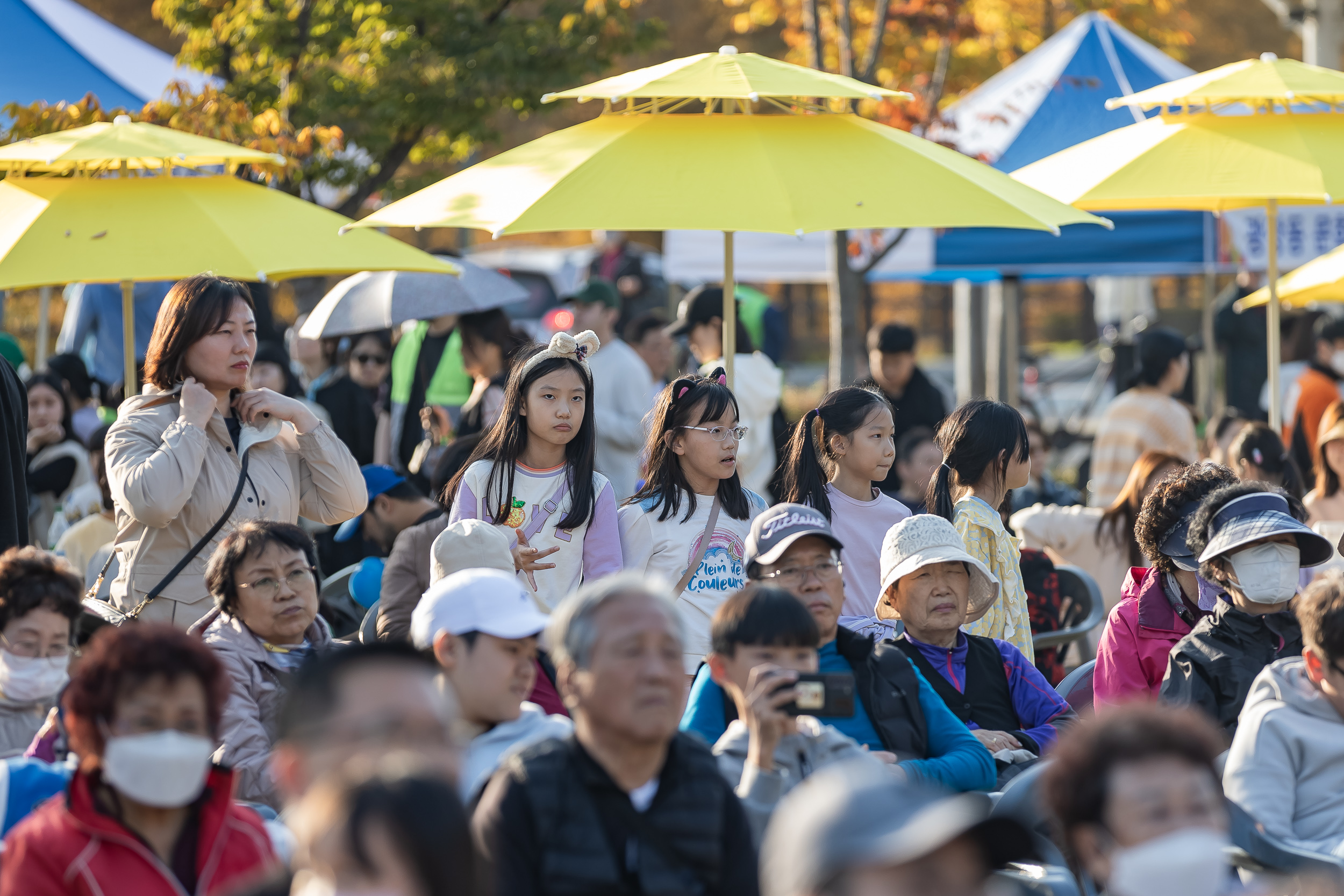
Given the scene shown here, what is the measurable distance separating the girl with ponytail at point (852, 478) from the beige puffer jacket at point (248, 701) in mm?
1773

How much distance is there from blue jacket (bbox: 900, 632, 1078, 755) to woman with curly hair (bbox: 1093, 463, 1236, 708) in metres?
0.18

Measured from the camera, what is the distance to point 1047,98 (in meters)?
11.3

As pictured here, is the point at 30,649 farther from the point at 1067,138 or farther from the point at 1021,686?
the point at 1067,138

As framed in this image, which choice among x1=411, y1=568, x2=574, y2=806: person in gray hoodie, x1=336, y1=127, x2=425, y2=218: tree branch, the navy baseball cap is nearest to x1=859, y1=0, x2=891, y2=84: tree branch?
x1=336, y1=127, x2=425, y2=218: tree branch

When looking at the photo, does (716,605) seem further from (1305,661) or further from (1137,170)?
(1137,170)

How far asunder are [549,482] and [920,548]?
1.31 metres

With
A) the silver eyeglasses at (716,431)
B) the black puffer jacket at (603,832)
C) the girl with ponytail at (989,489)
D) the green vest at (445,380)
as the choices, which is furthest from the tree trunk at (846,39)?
the black puffer jacket at (603,832)

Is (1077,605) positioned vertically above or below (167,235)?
below

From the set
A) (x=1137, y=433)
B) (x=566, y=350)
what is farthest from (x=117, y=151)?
(x=1137, y=433)

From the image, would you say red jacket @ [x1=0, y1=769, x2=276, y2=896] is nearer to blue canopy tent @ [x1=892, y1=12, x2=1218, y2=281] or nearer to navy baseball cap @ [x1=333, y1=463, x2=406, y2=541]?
navy baseball cap @ [x1=333, y1=463, x2=406, y2=541]

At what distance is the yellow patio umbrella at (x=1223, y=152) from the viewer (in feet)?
20.9

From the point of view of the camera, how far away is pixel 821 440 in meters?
5.35

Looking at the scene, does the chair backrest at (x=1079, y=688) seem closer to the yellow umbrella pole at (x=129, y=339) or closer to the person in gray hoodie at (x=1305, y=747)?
the person in gray hoodie at (x=1305, y=747)

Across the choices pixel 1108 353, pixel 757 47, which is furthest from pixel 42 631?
pixel 757 47
